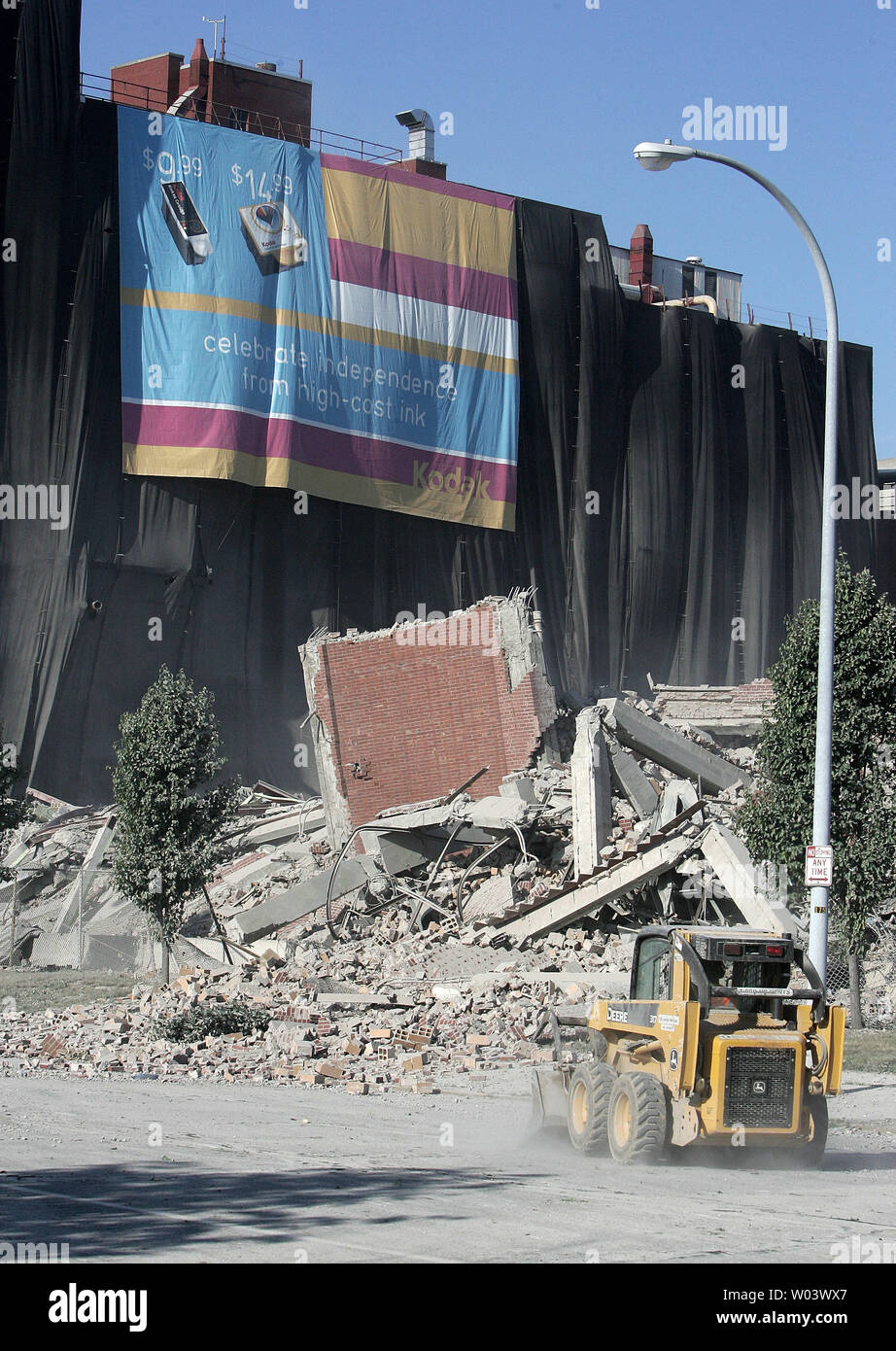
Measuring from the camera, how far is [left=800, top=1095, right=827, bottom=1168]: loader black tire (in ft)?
32.8

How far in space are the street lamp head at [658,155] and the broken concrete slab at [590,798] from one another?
33.1ft

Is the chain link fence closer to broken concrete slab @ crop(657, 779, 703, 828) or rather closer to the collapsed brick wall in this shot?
broken concrete slab @ crop(657, 779, 703, 828)

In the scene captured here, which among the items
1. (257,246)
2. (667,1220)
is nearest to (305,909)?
(667,1220)

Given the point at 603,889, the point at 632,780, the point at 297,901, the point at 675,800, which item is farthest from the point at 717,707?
the point at 603,889

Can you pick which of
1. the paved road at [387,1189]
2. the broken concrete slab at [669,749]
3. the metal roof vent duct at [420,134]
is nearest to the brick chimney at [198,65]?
the metal roof vent duct at [420,134]

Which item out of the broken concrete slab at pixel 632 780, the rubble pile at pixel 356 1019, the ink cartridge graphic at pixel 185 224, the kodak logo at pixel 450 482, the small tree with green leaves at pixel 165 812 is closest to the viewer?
the rubble pile at pixel 356 1019

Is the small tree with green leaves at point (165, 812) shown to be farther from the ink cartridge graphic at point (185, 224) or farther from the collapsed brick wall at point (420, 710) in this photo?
the ink cartridge graphic at point (185, 224)

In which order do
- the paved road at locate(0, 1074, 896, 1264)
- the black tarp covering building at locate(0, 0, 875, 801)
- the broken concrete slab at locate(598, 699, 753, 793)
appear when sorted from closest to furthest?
the paved road at locate(0, 1074, 896, 1264) → the broken concrete slab at locate(598, 699, 753, 793) → the black tarp covering building at locate(0, 0, 875, 801)

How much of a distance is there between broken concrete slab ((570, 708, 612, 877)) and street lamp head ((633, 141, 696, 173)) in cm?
1009

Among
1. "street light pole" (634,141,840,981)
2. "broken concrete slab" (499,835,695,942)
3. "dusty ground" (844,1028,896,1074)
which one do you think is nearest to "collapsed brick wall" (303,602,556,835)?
"broken concrete slab" (499,835,695,942)

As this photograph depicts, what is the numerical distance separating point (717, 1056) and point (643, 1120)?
28.0 inches

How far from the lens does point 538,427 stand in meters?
47.8

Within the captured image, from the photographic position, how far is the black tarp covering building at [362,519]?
39250mm

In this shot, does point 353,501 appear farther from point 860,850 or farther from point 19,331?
point 860,850
